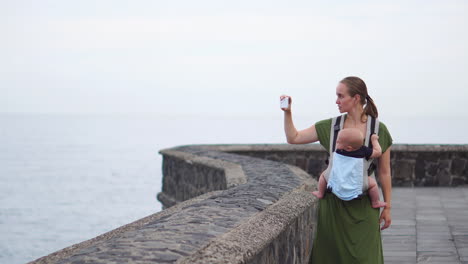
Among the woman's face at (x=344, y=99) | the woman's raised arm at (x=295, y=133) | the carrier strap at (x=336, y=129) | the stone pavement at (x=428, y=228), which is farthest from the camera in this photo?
the stone pavement at (x=428, y=228)

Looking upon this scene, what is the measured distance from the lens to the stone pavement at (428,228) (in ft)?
23.8

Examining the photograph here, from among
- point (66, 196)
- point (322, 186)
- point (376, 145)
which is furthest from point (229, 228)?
point (66, 196)

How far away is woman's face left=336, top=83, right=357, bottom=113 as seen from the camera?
4.29m

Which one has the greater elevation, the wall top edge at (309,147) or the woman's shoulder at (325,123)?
the woman's shoulder at (325,123)

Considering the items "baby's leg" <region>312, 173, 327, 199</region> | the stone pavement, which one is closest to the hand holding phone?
"baby's leg" <region>312, 173, 327, 199</region>

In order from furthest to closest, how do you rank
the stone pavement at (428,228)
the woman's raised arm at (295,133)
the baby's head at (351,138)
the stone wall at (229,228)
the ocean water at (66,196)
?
the ocean water at (66,196) < the stone pavement at (428,228) < the woman's raised arm at (295,133) < the baby's head at (351,138) < the stone wall at (229,228)

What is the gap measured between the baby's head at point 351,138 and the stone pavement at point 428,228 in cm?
301

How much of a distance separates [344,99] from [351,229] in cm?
74

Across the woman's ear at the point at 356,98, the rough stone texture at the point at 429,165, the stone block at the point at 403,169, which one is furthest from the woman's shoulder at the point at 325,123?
the stone block at the point at 403,169

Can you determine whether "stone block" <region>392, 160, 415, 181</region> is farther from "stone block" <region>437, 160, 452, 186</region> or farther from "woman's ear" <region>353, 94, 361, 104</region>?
"woman's ear" <region>353, 94, 361, 104</region>

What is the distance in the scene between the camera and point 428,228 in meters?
8.95

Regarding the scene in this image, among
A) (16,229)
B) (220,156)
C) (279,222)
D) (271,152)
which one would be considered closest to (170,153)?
(271,152)

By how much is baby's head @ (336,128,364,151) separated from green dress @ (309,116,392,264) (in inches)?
9.3

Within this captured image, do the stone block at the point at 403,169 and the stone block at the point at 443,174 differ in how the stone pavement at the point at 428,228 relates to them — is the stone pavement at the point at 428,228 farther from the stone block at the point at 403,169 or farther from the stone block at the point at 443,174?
the stone block at the point at 403,169
